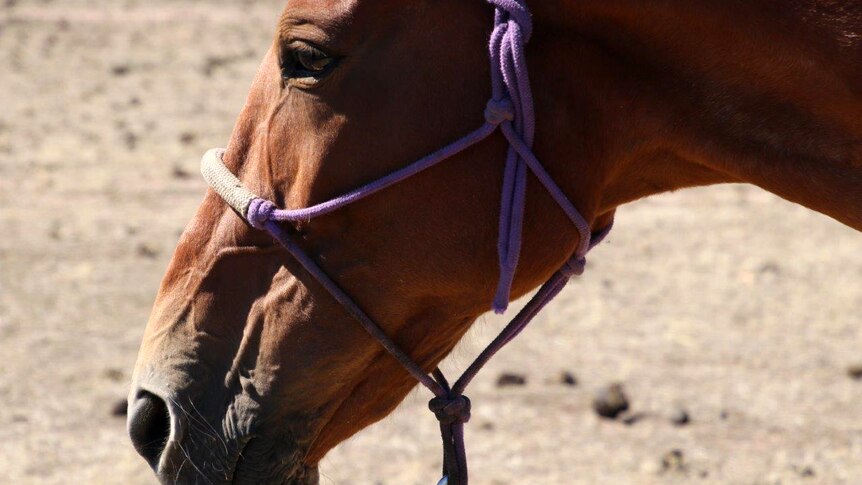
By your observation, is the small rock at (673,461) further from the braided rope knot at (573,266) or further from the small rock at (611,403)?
the braided rope knot at (573,266)

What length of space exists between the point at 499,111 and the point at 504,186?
0.15 metres

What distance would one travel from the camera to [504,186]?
232 cm

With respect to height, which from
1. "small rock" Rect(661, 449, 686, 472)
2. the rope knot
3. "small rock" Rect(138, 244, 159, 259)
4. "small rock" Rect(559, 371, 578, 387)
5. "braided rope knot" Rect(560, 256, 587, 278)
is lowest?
"small rock" Rect(138, 244, 159, 259)

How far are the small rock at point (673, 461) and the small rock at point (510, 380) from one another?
0.87 meters

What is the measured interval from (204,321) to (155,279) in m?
3.97

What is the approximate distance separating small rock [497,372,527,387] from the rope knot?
309 centimetres

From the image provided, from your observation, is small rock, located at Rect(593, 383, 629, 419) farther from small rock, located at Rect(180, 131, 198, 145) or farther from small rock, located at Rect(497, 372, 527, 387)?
small rock, located at Rect(180, 131, 198, 145)

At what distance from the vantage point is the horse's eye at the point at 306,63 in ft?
7.59

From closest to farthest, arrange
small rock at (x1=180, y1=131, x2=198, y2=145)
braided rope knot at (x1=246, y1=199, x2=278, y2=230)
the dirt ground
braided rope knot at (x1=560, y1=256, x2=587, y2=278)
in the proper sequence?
braided rope knot at (x1=246, y1=199, x2=278, y2=230), braided rope knot at (x1=560, y1=256, x2=587, y2=278), the dirt ground, small rock at (x1=180, y1=131, x2=198, y2=145)

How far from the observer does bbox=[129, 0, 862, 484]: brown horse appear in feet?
7.49

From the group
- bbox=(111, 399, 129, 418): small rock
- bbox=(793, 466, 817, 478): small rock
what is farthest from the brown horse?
bbox=(111, 399, 129, 418): small rock

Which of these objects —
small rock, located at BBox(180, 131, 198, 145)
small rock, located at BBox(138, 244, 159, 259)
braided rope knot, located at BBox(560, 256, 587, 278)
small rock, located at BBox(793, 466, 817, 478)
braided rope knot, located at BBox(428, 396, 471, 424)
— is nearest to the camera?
braided rope knot, located at BBox(560, 256, 587, 278)

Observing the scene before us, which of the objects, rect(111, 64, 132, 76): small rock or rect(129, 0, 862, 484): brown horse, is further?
rect(111, 64, 132, 76): small rock

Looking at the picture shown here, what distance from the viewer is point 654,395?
16.9ft
